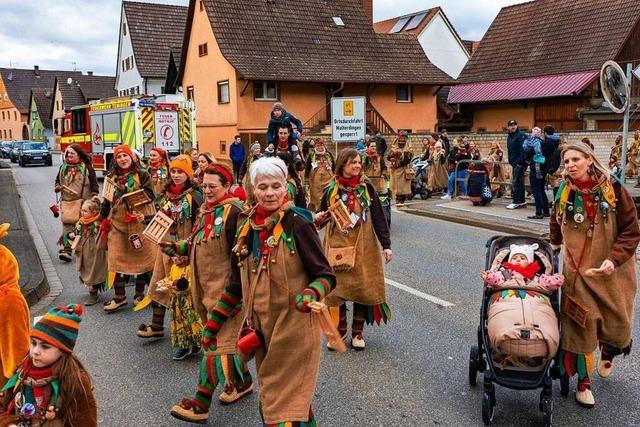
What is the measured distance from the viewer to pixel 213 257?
4.82m

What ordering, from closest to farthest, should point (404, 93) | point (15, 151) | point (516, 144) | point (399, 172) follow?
1. point (516, 144)
2. point (399, 172)
3. point (404, 93)
4. point (15, 151)

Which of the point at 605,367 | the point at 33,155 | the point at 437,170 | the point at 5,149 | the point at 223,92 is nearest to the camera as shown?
the point at 605,367

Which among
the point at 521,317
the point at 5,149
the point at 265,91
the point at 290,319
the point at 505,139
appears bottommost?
the point at 521,317

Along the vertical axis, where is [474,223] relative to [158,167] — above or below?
below

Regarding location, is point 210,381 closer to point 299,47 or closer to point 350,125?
point 350,125

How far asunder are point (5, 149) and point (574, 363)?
2123 inches

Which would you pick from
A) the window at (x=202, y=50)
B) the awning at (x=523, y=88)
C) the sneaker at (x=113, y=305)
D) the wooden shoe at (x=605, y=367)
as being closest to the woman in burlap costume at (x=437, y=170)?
the sneaker at (x=113, y=305)

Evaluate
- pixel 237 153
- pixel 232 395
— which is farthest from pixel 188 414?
pixel 237 153

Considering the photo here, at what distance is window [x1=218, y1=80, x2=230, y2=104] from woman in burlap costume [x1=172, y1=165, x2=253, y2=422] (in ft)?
89.5

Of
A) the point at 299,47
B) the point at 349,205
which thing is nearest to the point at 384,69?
the point at 299,47

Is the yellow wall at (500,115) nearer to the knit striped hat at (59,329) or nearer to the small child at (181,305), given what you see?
the small child at (181,305)

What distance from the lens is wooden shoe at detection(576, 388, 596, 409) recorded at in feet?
15.5

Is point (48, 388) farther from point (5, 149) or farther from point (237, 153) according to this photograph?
point (5, 149)

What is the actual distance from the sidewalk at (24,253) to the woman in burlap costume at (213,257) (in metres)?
3.86
